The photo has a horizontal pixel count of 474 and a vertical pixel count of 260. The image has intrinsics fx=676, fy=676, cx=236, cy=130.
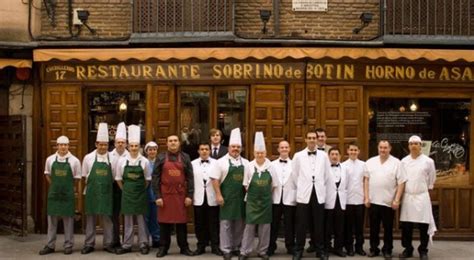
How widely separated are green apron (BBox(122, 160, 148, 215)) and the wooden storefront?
6.59 feet

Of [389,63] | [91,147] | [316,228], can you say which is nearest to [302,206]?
[316,228]

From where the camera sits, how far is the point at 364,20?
13.1m

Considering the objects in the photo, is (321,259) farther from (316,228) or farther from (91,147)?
(91,147)

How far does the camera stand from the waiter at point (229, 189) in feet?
35.8

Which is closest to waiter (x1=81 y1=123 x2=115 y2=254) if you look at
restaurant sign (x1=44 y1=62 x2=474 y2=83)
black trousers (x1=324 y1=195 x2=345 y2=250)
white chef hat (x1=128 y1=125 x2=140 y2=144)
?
white chef hat (x1=128 y1=125 x2=140 y2=144)

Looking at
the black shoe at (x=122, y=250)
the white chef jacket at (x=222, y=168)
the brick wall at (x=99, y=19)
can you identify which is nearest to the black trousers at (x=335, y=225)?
the white chef jacket at (x=222, y=168)

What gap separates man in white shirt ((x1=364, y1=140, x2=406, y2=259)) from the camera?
11000 mm

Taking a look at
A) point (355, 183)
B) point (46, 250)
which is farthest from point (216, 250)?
point (46, 250)

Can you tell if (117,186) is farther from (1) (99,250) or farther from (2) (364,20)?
(2) (364,20)

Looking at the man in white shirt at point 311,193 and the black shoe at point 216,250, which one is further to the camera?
the black shoe at point 216,250

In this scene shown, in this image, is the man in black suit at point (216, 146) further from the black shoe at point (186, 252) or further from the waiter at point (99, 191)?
the waiter at point (99, 191)

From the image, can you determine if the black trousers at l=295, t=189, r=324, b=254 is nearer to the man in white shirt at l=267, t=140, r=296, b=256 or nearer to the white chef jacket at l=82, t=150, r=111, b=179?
the man in white shirt at l=267, t=140, r=296, b=256

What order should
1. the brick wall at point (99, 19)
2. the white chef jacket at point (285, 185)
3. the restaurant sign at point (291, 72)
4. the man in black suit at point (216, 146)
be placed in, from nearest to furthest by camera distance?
the white chef jacket at point (285, 185)
the man in black suit at point (216, 146)
the restaurant sign at point (291, 72)
the brick wall at point (99, 19)

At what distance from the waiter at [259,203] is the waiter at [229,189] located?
0.55 feet
